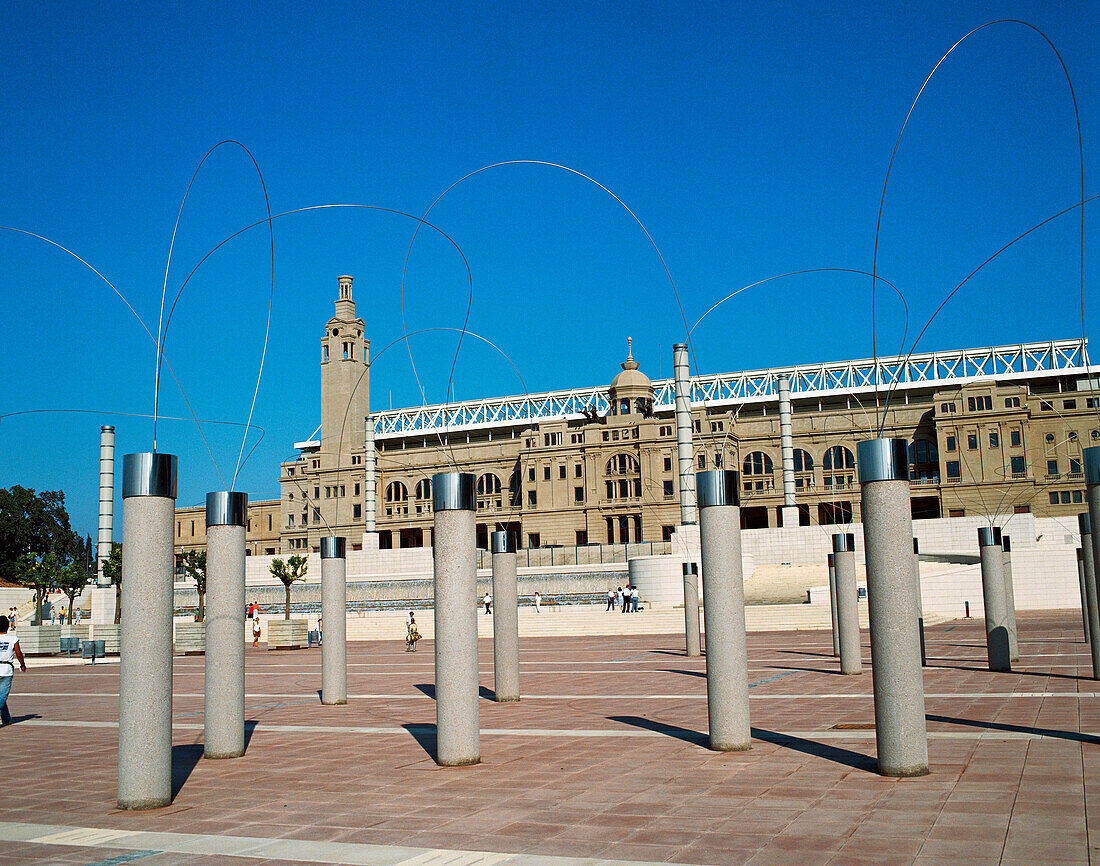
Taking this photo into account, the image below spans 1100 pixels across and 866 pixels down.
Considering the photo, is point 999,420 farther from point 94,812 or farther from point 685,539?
point 94,812

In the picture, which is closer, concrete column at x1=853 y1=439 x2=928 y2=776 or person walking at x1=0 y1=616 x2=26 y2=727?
concrete column at x1=853 y1=439 x2=928 y2=776

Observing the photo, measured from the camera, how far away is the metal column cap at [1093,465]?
10164 millimetres

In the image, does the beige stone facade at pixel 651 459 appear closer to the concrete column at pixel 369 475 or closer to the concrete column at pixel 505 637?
the concrete column at pixel 369 475

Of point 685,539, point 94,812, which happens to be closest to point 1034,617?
point 685,539

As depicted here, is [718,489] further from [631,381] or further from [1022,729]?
[631,381]

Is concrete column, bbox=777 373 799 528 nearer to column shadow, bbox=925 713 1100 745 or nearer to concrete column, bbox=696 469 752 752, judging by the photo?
column shadow, bbox=925 713 1100 745

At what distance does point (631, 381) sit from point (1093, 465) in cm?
8644

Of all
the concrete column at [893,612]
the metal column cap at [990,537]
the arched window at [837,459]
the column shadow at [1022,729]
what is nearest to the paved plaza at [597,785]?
the column shadow at [1022,729]

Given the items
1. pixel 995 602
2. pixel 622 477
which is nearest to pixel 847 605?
pixel 995 602

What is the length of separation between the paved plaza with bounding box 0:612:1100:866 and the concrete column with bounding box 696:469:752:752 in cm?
38

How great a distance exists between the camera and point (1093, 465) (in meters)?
10.3

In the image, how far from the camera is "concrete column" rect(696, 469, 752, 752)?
10391mm

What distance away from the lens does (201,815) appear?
8312 mm

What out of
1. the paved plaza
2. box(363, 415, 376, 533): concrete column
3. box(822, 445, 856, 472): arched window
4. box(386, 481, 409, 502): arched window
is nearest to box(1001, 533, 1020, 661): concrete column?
the paved plaza
